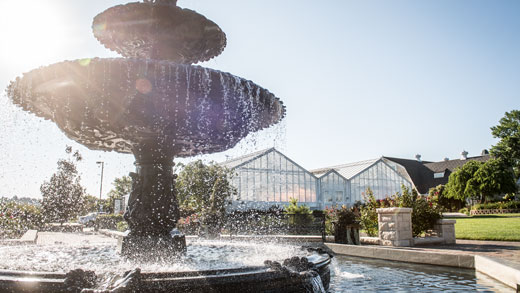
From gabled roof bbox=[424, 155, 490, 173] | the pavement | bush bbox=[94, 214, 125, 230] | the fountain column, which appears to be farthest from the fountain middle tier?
gabled roof bbox=[424, 155, 490, 173]

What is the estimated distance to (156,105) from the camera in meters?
4.68

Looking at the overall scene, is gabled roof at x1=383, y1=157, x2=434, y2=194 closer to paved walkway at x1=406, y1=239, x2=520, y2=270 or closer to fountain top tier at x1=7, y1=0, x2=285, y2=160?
paved walkway at x1=406, y1=239, x2=520, y2=270

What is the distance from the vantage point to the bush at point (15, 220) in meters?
14.3

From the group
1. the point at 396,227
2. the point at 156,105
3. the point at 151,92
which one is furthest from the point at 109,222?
the point at 151,92

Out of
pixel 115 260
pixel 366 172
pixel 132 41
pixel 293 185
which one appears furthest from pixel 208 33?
pixel 366 172

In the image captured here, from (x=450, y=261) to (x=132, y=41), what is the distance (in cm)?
700

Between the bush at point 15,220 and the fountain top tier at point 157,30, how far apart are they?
447 inches

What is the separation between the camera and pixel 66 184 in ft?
101

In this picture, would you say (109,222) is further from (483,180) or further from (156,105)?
(483,180)

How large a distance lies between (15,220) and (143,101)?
16.0 metres

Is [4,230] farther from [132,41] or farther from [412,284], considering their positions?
[412,284]

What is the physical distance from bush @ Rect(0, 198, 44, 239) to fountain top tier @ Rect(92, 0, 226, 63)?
11365 mm

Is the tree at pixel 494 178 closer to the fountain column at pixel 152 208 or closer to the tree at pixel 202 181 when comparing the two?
the tree at pixel 202 181

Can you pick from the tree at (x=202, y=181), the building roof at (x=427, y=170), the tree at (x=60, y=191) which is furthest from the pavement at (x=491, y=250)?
the building roof at (x=427, y=170)
